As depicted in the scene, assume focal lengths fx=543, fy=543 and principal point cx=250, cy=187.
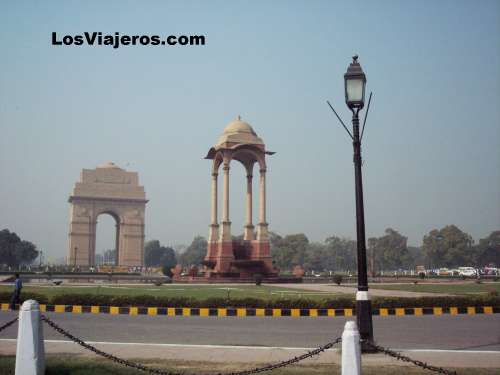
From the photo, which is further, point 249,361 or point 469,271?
point 469,271

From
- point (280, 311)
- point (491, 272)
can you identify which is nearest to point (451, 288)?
point (280, 311)

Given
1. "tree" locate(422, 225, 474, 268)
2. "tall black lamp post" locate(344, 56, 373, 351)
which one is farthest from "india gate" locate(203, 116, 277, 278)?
"tree" locate(422, 225, 474, 268)

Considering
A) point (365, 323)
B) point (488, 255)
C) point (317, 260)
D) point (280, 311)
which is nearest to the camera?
point (365, 323)

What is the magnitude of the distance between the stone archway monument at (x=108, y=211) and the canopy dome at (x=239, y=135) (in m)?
43.8

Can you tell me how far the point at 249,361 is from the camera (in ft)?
26.5

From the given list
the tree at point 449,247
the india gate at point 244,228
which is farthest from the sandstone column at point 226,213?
the tree at point 449,247

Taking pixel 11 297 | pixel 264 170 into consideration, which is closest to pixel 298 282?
pixel 264 170

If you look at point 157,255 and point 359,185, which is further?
point 157,255

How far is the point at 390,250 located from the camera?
10000 centimetres

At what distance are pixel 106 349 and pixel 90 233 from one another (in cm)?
7462

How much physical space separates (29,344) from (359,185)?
5529 mm

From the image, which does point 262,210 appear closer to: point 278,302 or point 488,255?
point 278,302

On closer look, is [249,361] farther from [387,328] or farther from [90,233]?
[90,233]

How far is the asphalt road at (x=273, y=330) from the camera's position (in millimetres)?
10312
